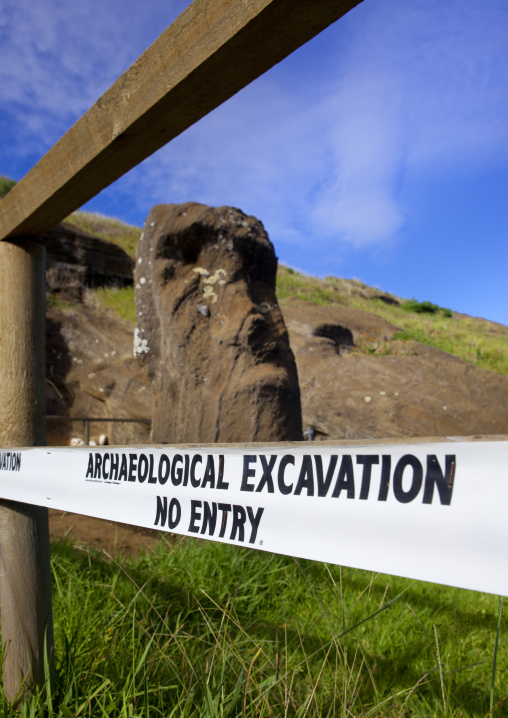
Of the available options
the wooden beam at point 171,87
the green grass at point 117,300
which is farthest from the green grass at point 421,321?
the wooden beam at point 171,87

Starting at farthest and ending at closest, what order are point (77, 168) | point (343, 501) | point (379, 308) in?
1. point (379, 308)
2. point (77, 168)
3. point (343, 501)

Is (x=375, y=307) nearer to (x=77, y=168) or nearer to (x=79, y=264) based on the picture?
(x=79, y=264)

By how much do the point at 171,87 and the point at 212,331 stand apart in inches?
131

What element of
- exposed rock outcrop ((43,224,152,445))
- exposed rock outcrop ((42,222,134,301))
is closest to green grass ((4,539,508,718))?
exposed rock outcrop ((43,224,152,445))

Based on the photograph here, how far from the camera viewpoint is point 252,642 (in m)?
2.16

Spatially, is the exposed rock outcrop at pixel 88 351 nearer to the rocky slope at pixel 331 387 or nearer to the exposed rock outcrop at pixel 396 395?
the rocky slope at pixel 331 387

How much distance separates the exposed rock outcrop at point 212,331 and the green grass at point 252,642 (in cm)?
117

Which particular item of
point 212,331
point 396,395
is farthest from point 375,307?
point 212,331

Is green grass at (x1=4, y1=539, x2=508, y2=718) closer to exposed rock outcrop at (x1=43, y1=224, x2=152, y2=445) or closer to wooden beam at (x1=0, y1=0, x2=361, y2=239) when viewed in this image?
wooden beam at (x1=0, y1=0, x2=361, y2=239)

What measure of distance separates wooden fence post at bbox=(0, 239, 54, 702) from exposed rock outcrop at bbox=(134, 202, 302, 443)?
2188 mm

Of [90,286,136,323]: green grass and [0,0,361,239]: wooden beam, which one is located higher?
[90,286,136,323]: green grass

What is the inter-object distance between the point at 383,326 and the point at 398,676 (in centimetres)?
1388

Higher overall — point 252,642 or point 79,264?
point 79,264

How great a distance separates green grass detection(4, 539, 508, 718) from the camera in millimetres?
1623
